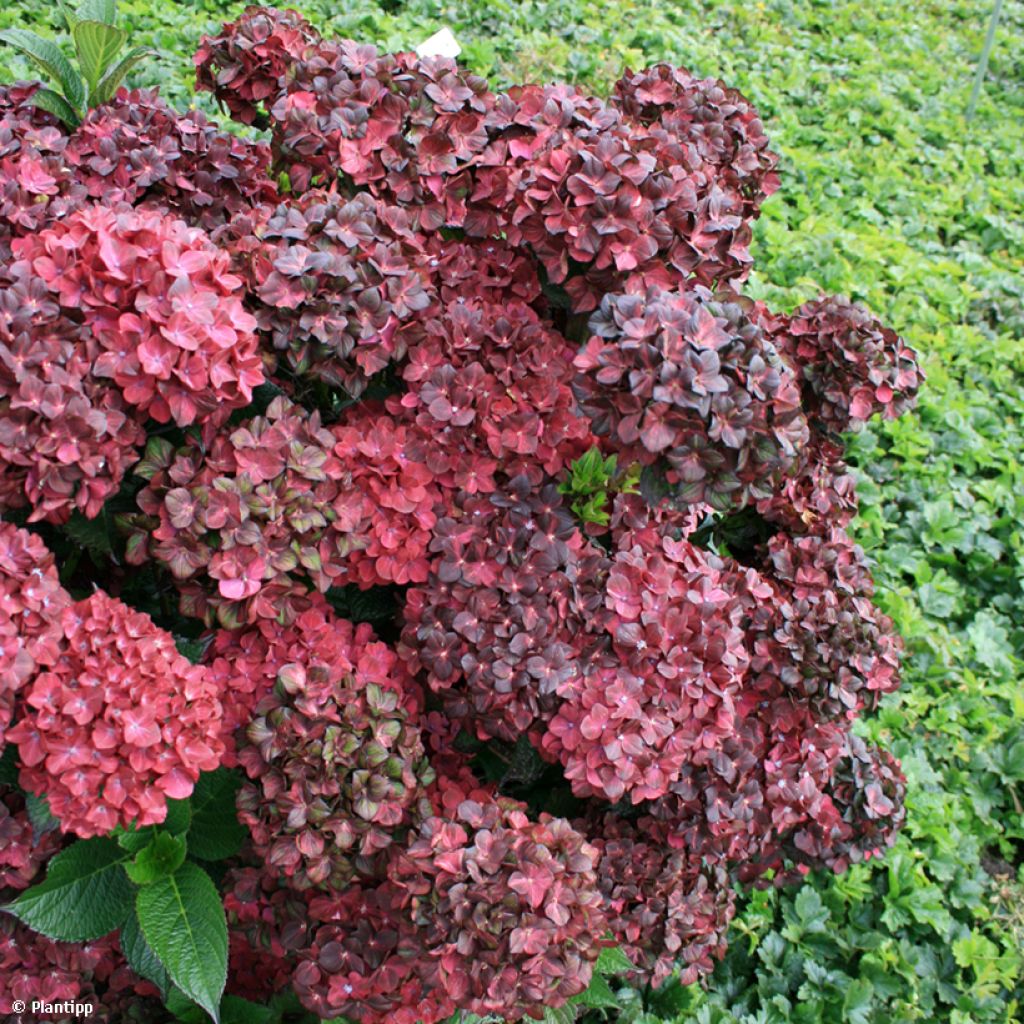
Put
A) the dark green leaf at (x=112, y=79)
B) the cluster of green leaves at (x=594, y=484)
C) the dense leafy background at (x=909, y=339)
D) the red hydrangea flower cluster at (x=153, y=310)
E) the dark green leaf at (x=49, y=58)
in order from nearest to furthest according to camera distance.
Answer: the red hydrangea flower cluster at (x=153, y=310) < the cluster of green leaves at (x=594, y=484) < the dark green leaf at (x=49, y=58) < the dark green leaf at (x=112, y=79) < the dense leafy background at (x=909, y=339)

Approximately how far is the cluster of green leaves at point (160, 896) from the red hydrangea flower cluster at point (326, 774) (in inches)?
6.1

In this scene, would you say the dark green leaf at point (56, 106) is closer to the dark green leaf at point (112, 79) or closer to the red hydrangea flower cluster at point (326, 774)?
the dark green leaf at point (112, 79)

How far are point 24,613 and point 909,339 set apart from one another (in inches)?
152

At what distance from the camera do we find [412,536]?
1896 mm

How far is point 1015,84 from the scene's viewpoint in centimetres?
683

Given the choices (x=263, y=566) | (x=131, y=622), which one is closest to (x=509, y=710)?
(x=263, y=566)

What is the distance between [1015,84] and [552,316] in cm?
603

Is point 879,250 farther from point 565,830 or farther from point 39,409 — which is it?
point 39,409

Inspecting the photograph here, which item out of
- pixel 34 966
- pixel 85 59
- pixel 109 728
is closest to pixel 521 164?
pixel 85 59

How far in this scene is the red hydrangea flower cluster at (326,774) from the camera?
1695 millimetres

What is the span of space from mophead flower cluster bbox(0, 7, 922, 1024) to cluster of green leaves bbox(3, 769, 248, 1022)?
0.09 meters

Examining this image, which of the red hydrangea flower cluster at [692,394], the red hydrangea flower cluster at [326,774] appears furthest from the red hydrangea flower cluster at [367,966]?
the red hydrangea flower cluster at [692,394]

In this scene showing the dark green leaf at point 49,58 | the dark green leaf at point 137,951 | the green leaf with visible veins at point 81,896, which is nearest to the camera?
the green leaf with visible veins at point 81,896

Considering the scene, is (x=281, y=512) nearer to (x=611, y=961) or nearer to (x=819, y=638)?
(x=611, y=961)
